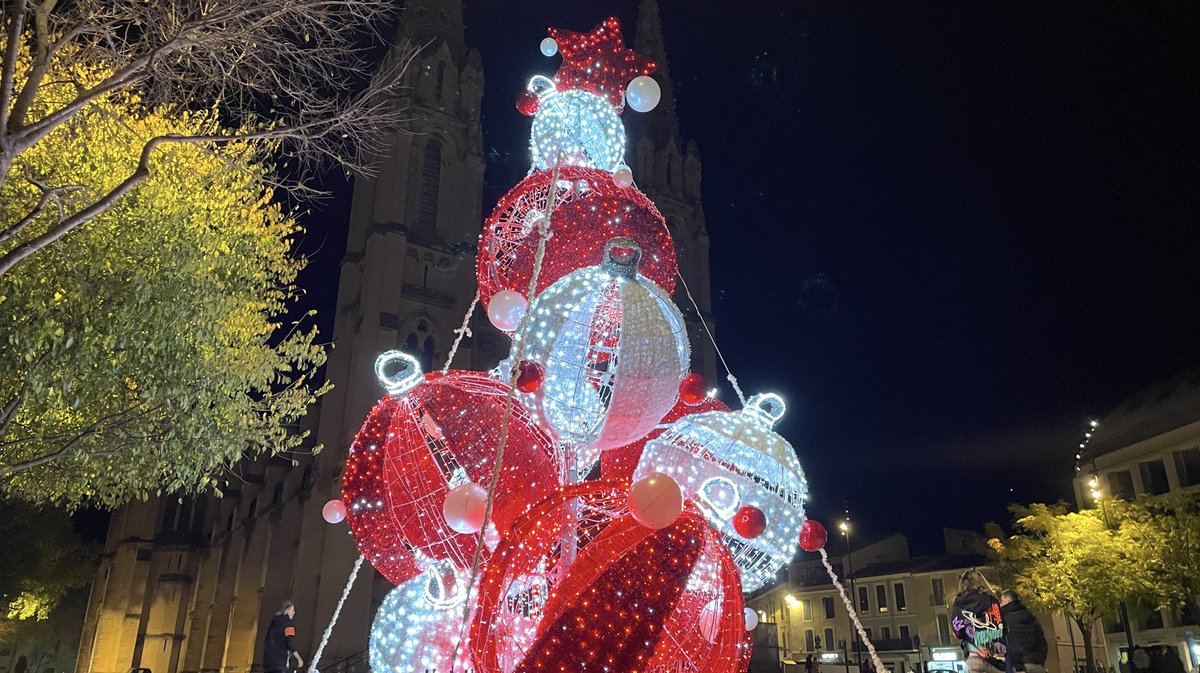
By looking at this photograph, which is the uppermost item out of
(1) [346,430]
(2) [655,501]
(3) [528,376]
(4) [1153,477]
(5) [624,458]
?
(1) [346,430]

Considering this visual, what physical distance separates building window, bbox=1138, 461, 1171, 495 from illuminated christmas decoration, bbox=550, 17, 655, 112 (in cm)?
3370

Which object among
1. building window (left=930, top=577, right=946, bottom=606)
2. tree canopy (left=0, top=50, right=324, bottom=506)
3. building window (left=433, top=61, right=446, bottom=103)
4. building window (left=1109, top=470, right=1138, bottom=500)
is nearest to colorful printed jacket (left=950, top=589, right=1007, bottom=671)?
tree canopy (left=0, top=50, right=324, bottom=506)

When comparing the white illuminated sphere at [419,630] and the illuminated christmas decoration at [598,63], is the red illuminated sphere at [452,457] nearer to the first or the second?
the white illuminated sphere at [419,630]

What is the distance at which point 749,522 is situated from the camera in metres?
5.36

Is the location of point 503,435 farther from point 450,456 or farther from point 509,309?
point 509,309

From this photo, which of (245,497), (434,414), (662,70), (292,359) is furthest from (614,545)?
(662,70)

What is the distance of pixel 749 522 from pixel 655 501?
1096 millimetres

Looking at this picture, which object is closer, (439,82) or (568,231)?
(568,231)

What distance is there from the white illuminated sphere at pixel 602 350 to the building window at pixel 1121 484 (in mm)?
35565

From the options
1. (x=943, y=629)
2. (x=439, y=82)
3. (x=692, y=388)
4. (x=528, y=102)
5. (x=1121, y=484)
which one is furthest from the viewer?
(x=943, y=629)

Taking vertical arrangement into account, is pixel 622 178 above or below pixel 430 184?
below

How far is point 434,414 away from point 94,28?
542 centimetres

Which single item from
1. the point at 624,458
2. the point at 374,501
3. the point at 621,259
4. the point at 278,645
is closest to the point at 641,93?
the point at 621,259

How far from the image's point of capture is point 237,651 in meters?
32.2
